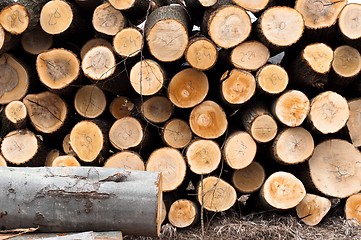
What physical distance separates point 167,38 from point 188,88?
39cm

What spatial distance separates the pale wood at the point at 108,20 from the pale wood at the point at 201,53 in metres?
0.58

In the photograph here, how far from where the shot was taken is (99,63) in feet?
12.5

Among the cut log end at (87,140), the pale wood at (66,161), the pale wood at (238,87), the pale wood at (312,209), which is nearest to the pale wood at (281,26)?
the pale wood at (238,87)

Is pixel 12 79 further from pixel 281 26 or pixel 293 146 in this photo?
pixel 293 146

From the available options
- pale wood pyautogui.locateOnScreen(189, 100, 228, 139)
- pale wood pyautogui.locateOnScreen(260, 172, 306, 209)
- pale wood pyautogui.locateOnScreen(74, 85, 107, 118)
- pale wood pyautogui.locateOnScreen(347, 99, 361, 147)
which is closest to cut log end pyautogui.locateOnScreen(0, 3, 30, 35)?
pale wood pyautogui.locateOnScreen(74, 85, 107, 118)

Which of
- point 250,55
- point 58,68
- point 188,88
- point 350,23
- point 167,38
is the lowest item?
point 188,88

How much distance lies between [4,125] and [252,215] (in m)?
2.05

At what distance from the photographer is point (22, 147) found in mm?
3996

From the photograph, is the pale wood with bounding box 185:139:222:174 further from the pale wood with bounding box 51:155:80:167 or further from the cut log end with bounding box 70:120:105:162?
the pale wood with bounding box 51:155:80:167

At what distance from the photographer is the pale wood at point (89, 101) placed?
408 centimetres

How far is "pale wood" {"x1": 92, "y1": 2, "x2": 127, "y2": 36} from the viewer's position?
390 centimetres

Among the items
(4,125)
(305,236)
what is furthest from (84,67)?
(305,236)

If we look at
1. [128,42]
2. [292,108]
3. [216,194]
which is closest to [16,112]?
[128,42]

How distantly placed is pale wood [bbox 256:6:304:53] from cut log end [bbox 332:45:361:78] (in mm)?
386
